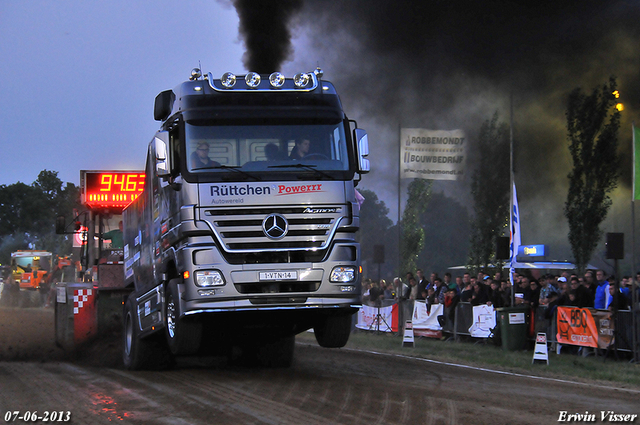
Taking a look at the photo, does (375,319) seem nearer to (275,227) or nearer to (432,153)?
(432,153)

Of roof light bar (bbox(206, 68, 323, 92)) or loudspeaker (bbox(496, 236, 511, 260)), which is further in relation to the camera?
loudspeaker (bbox(496, 236, 511, 260))

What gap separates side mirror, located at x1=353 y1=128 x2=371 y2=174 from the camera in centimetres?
988

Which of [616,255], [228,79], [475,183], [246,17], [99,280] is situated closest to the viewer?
[228,79]

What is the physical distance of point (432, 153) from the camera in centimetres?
2192

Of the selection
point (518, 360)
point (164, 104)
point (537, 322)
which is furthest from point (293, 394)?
point (537, 322)

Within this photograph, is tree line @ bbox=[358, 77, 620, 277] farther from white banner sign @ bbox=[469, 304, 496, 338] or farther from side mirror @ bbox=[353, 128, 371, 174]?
side mirror @ bbox=[353, 128, 371, 174]

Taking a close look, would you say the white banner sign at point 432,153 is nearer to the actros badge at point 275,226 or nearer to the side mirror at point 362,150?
the side mirror at point 362,150

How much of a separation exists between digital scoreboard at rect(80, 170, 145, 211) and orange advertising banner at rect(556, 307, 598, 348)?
9.27 m

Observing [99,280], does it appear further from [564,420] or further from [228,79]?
[564,420]

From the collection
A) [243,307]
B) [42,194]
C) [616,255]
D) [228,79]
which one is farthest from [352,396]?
[42,194]

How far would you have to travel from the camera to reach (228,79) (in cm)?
1015

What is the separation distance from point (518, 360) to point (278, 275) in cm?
701

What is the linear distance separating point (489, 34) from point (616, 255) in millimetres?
23299

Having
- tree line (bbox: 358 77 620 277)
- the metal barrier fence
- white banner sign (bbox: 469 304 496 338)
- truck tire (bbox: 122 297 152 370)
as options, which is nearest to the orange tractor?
tree line (bbox: 358 77 620 277)
